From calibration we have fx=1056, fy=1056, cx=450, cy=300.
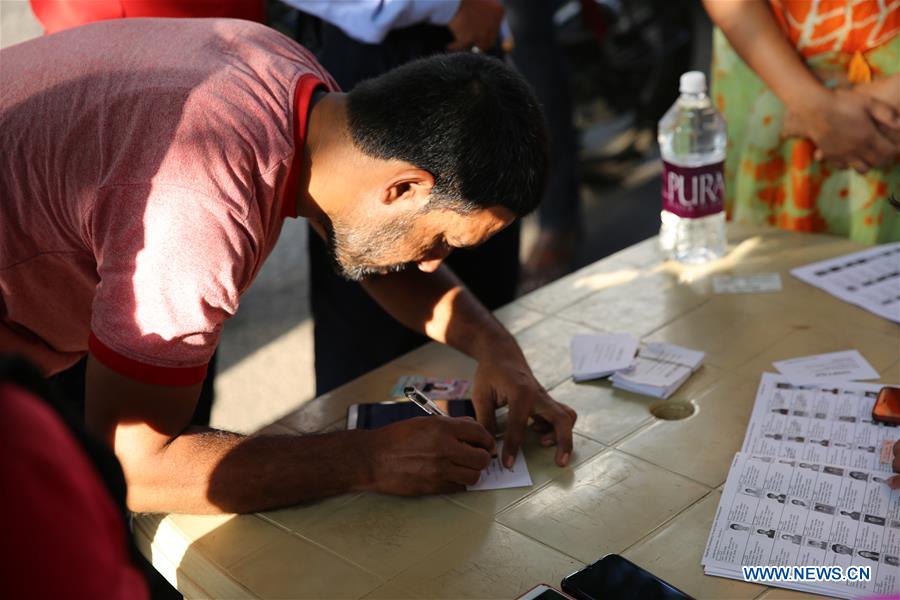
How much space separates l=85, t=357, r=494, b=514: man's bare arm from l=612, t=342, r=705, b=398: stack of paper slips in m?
0.32

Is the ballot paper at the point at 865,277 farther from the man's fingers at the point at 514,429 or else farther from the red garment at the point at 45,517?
the red garment at the point at 45,517

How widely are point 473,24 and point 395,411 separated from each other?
96 cm

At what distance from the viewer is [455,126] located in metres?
1.55

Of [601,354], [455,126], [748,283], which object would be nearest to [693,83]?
[748,283]

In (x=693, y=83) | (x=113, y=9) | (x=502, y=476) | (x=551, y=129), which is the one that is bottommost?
(x=551, y=129)

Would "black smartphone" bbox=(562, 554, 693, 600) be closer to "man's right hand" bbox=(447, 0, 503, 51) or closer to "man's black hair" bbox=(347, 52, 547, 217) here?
"man's black hair" bbox=(347, 52, 547, 217)

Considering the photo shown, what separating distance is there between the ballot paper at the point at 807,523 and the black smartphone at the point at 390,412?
433 millimetres

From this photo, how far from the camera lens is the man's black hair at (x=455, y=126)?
61.3 inches

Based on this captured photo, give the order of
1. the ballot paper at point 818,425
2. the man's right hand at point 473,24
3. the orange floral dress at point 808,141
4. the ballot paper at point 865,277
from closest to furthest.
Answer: the ballot paper at point 818,425
the ballot paper at point 865,277
the orange floral dress at point 808,141
the man's right hand at point 473,24

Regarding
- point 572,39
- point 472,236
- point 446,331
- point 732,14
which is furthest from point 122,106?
point 572,39

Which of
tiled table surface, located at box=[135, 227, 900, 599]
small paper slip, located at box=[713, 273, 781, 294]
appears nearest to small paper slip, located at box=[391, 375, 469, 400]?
tiled table surface, located at box=[135, 227, 900, 599]

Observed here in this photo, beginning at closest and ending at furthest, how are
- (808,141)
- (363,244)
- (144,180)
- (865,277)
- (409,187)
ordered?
1. (144,180)
2. (409,187)
3. (363,244)
4. (865,277)
5. (808,141)

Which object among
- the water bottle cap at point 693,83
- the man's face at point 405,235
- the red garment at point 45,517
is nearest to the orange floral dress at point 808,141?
the water bottle cap at point 693,83

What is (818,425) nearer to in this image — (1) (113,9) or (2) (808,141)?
(2) (808,141)
